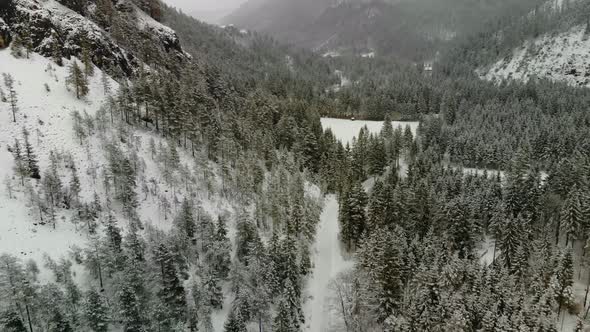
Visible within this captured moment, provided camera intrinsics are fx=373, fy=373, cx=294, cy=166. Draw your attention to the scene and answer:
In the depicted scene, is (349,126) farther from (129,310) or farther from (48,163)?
(129,310)

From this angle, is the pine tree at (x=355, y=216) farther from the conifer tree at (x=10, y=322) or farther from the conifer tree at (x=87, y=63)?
the conifer tree at (x=87, y=63)

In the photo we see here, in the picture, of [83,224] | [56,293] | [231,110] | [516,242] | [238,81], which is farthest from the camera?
[238,81]

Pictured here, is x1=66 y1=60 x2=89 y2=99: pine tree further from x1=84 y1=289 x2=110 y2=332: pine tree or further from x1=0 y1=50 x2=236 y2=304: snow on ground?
x1=84 y1=289 x2=110 y2=332: pine tree

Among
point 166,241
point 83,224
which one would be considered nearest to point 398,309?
point 166,241

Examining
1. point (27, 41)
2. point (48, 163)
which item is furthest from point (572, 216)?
point (27, 41)

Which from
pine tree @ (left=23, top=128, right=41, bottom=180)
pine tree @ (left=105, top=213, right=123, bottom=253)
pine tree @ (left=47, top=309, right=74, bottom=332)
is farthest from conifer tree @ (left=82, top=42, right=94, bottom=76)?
pine tree @ (left=47, top=309, right=74, bottom=332)

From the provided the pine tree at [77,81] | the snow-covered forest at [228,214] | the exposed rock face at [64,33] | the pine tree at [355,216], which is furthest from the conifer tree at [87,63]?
the pine tree at [355,216]

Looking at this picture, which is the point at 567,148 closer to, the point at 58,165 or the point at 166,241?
the point at 166,241
